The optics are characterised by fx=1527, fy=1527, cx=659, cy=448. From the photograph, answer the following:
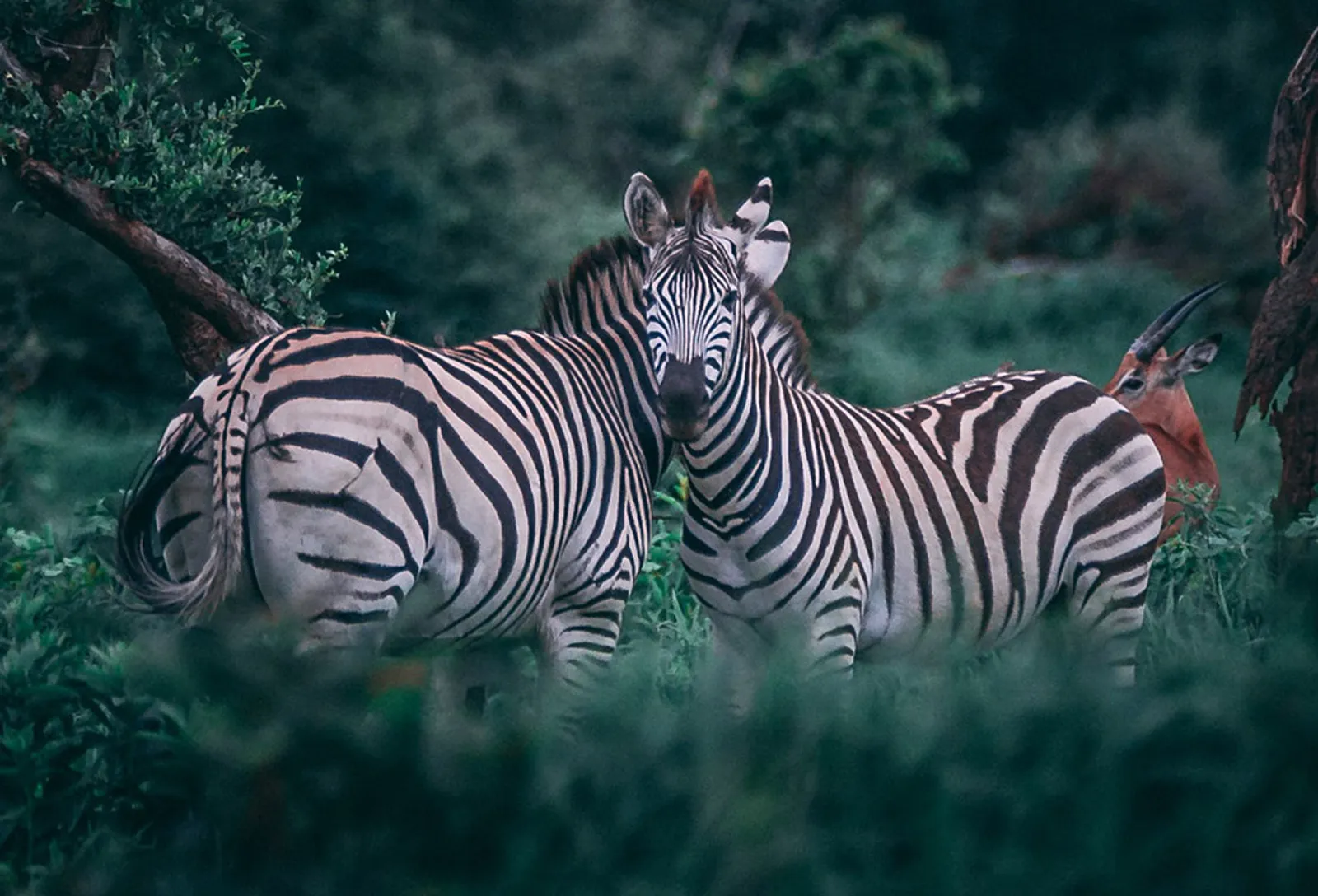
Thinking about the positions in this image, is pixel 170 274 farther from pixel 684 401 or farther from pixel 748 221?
pixel 684 401

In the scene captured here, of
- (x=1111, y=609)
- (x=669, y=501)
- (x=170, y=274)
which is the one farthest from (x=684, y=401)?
(x=669, y=501)

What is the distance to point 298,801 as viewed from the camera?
2574 mm

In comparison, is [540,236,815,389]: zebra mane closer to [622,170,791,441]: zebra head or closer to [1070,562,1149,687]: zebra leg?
[622,170,791,441]: zebra head

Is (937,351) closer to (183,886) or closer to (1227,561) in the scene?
(1227,561)

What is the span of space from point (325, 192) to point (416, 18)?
13.6 feet

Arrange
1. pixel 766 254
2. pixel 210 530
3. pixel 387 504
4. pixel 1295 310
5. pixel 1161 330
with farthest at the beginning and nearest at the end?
pixel 1161 330
pixel 1295 310
pixel 766 254
pixel 210 530
pixel 387 504

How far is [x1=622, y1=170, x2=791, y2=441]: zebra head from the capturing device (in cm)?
445

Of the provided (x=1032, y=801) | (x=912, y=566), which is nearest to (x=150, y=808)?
(x=1032, y=801)

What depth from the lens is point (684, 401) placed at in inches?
174

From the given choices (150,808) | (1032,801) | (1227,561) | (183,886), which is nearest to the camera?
(183,886)

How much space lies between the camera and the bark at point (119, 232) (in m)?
5.80

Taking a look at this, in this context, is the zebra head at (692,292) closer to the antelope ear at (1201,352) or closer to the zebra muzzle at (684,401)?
the zebra muzzle at (684,401)

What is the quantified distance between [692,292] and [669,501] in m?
3.09

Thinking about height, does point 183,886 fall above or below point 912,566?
below
